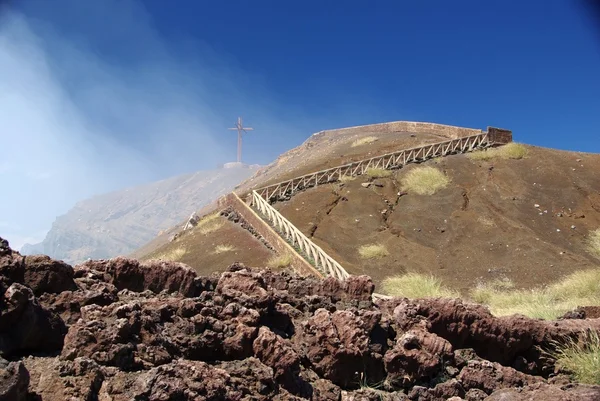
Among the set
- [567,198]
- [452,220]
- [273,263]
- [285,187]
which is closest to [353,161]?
[285,187]

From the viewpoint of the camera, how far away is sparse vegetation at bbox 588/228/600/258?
19142 mm

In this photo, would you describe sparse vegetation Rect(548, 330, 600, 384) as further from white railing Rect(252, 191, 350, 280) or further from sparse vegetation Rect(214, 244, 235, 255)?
sparse vegetation Rect(214, 244, 235, 255)

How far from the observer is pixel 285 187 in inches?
1011

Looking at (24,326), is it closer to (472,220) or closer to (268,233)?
(268,233)

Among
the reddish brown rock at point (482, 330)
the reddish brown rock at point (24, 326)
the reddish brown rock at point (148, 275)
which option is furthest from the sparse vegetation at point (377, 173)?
the reddish brown rock at point (24, 326)

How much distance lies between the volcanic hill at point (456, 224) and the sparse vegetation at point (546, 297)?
1.16 metres

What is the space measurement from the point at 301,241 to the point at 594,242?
1105 cm

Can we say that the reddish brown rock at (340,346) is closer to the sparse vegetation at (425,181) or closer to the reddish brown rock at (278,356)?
the reddish brown rock at (278,356)

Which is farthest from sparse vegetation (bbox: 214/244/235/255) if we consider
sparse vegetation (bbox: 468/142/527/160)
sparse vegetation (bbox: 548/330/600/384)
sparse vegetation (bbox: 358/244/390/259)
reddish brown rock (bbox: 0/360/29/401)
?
reddish brown rock (bbox: 0/360/29/401)

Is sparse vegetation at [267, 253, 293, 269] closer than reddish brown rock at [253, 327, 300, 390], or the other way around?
reddish brown rock at [253, 327, 300, 390]

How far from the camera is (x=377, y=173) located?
1029 inches

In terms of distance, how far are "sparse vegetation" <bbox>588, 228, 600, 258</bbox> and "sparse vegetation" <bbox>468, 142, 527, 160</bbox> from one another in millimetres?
7532

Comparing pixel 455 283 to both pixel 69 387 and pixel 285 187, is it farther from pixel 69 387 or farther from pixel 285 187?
pixel 69 387

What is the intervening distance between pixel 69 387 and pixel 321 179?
2335cm
